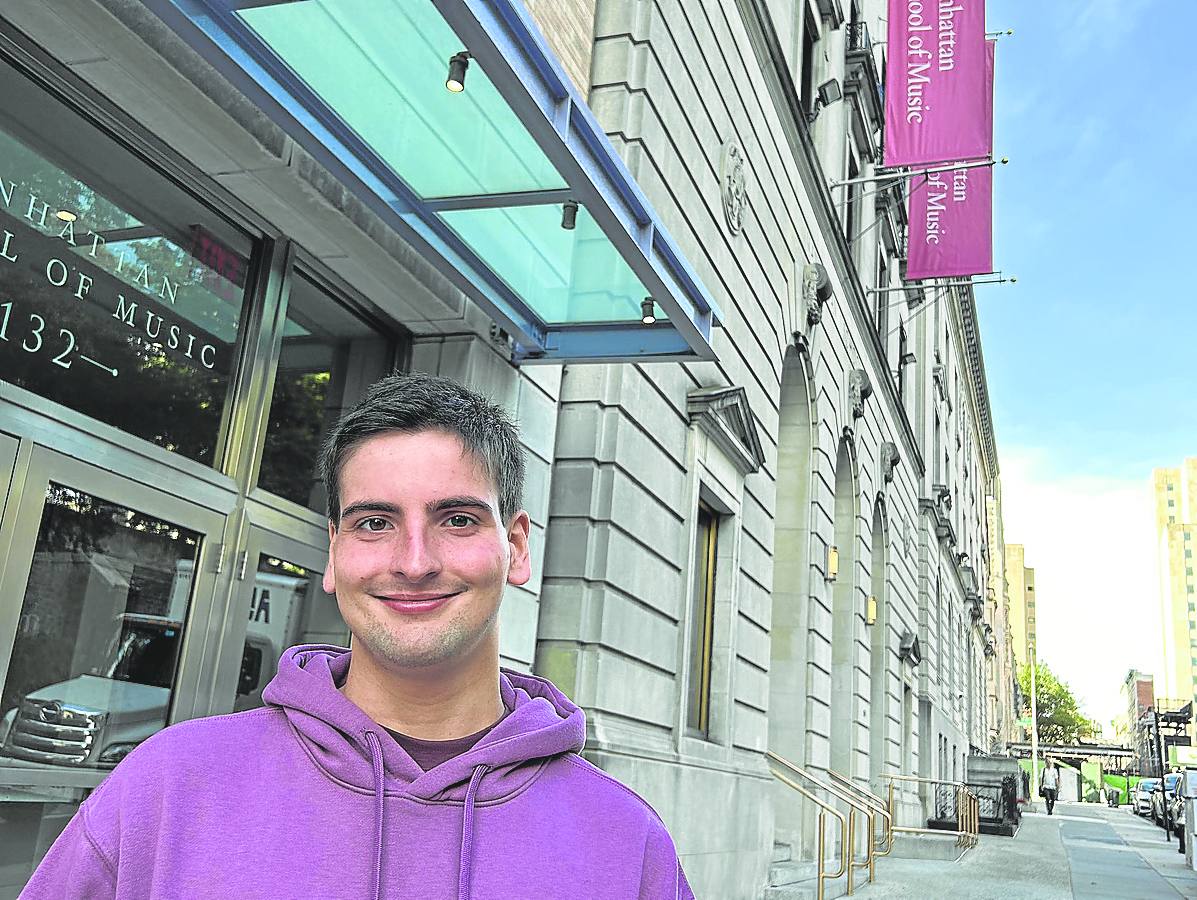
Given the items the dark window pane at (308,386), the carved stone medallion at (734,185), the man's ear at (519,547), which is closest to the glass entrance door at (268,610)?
the dark window pane at (308,386)

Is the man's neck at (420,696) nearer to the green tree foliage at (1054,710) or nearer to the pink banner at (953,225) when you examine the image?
the pink banner at (953,225)

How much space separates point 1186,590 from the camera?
18988 centimetres

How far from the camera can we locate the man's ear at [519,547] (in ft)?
7.20

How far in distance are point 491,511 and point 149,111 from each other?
159 inches

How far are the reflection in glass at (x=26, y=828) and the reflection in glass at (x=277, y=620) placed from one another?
1.18 metres

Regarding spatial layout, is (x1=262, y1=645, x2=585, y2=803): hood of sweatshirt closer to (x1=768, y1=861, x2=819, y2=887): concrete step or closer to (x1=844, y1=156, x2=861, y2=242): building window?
(x1=768, y1=861, x2=819, y2=887): concrete step

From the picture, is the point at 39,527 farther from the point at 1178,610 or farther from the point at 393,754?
the point at 1178,610

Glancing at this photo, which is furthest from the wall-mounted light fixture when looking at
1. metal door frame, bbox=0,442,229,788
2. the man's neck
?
the man's neck

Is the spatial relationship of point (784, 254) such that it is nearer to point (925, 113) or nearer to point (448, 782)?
point (925, 113)

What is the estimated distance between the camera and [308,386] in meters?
6.86

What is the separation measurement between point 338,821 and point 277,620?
4.92 metres

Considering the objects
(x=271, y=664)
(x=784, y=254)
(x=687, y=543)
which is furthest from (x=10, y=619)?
(x=784, y=254)

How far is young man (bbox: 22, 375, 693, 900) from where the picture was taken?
175cm

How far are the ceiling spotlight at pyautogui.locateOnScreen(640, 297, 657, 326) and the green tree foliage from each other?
139708 mm
